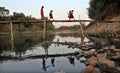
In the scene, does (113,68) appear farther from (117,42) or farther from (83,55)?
(117,42)

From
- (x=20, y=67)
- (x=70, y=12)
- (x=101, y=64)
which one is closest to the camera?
(x=101, y=64)

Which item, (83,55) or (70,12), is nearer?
(83,55)

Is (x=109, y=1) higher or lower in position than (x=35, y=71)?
higher

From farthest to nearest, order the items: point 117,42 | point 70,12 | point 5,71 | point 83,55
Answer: point 70,12 → point 117,42 → point 83,55 → point 5,71

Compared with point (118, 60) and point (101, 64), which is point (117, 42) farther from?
point (101, 64)

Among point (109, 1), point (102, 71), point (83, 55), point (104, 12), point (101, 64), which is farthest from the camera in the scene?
point (104, 12)

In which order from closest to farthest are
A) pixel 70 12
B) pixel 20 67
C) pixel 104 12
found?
pixel 20 67
pixel 70 12
pixel 104 12

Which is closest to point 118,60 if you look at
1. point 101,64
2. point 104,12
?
point 101,64

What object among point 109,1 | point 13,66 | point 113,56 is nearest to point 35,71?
point 13,66

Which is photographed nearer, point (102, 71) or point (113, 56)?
point (102, 71)

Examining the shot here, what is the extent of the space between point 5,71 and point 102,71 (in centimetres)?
663

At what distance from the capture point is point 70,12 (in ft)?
111

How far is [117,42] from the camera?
28297mm

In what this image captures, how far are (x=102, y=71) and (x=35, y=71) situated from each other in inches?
183
